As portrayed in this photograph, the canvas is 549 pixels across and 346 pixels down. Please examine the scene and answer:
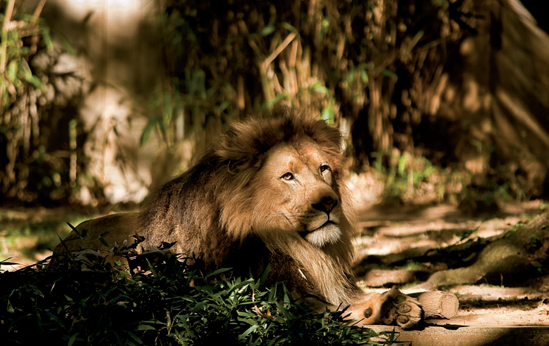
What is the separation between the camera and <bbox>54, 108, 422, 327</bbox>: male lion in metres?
2.94

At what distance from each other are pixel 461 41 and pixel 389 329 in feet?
18.4

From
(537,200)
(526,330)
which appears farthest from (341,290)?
(537,200)

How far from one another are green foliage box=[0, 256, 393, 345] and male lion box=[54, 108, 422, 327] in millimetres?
308

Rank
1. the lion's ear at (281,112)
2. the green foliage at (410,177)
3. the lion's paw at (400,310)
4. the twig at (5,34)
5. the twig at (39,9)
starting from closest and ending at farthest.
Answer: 1. the lion's paw at (400,310)
2. the lion's ear at (281,112)
3. the green foliage at (410,177)
4. the twig at (5,34)
5. the twig at (39,9)

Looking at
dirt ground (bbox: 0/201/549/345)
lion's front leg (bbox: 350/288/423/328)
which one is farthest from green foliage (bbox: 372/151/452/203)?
lion's front leg (bbox: 350/288/423/328)

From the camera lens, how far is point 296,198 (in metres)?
3.00

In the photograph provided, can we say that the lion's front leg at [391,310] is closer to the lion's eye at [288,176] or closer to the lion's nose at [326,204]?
the lion's nose at [326,204]

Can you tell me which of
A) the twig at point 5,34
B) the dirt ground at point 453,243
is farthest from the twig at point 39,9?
the dirt ground at point 453,243

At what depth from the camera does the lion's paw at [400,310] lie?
104 inches

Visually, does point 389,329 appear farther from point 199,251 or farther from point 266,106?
point 266,106

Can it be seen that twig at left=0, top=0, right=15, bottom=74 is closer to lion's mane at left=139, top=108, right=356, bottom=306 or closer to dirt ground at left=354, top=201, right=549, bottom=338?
dirt ground at left=354, top=201, right=549, bottom=338

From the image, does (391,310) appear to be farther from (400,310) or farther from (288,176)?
(288,176)

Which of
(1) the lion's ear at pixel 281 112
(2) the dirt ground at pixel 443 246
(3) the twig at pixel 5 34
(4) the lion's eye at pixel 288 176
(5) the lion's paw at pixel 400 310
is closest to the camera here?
(5) the lion's paw at pixel 400 310

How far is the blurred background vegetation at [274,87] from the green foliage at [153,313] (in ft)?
13.9
